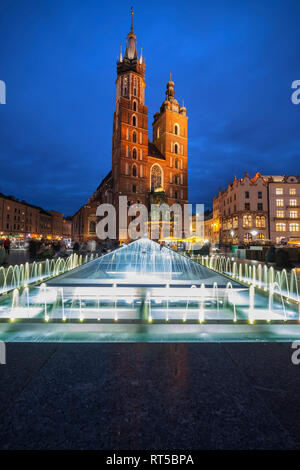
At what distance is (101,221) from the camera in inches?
2517

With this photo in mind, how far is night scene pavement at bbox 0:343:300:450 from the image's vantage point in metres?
1.97

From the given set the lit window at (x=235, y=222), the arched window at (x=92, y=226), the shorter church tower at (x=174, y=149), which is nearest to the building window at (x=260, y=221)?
the lit window at (x=235, y=222)

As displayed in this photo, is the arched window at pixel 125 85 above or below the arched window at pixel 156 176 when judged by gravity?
above

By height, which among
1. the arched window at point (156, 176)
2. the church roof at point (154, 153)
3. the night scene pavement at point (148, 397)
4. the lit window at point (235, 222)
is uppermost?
the church roof at point (154, 153)

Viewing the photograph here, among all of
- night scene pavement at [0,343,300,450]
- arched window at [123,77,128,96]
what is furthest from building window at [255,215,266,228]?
night scene pavement at [0,343,300,450]

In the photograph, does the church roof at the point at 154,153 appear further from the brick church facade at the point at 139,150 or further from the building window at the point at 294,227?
the building window at the point at 294,227

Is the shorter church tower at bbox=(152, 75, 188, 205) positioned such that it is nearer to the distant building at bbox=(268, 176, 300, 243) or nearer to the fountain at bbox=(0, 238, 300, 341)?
the distant building at bbox=(268, 176, 300, 243)

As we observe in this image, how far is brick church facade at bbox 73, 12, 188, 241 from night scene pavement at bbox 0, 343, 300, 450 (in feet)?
161

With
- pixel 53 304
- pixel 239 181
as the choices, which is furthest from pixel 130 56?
pixel 53 304

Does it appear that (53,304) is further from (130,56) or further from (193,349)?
(130,56)

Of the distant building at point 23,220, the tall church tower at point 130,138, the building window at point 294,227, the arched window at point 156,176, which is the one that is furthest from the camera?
the distant building at point 23,220

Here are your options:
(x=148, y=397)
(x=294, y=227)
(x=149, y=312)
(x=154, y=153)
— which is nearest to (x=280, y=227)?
(x=294, y=227)

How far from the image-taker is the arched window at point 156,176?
2443 inches
